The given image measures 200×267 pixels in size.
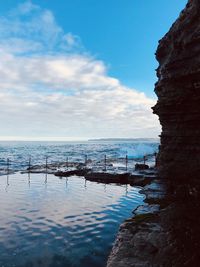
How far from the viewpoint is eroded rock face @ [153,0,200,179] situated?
16.3m

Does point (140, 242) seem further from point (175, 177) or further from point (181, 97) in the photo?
point (175, 177)

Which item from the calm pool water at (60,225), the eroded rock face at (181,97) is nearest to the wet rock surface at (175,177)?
the eroded rock face at (181,97)

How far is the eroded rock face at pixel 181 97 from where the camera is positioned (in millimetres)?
16328

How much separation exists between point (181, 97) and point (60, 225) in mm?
10839

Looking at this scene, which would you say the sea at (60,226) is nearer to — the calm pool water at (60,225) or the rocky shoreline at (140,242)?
the calm pool water at (60,225)

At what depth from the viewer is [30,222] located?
1525 centimetres

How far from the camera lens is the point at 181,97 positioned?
59.8 feet

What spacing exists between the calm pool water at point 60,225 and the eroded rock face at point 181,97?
4324 millimetres

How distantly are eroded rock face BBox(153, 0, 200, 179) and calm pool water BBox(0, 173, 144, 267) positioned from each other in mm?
4324

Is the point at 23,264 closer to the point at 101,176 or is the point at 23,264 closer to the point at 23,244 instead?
the point at 23,244

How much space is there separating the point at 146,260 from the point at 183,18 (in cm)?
1582

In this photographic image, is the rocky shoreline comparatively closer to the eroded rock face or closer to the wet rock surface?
the wet rock surface

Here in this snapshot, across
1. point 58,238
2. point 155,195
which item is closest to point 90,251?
point 58,238

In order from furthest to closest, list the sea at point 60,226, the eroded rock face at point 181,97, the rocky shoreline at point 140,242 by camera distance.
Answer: the eroded rock face at point 181,97 → the sea at point 60,226 → the rocky shoreline at point 140,242
